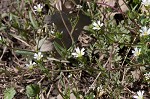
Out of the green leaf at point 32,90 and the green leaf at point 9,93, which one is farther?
the green leaf at point 9,93

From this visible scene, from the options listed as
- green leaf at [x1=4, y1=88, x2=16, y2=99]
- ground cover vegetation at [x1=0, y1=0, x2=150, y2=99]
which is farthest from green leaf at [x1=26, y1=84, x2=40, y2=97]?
green leaf at [x1=4, y1=88, x2=16, y2=99]

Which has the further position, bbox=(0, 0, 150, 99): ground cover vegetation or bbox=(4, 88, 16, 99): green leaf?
bbox=(4, 88, 16, 99): green leaf

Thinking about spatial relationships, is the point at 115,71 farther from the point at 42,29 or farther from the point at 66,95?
the point at 42,29

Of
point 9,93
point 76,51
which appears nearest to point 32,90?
point 9,93

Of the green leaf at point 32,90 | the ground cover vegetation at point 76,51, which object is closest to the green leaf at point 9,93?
the ground cover vegetation at point 76,51

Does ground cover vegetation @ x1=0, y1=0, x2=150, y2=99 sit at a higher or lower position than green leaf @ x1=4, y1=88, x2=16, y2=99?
higher

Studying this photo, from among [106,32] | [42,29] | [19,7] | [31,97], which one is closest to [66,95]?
[31,97]

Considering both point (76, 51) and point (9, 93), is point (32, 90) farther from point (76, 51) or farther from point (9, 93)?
point (76, 51)

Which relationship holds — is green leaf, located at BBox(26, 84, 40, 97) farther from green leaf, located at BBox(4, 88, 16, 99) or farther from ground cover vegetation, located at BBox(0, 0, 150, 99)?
green leaf, located at BBox(4, 88, 16, 99)

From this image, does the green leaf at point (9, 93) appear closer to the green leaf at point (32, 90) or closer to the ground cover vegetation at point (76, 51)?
the ground cover vegetation at point (76, 51)
